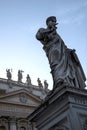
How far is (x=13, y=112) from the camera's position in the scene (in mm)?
31234

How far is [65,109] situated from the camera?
6.55 meters

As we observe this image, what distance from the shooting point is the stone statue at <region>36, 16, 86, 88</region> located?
729 centimetres

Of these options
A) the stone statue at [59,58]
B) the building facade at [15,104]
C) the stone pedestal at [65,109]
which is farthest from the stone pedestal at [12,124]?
the stone pedestal at [65,109]

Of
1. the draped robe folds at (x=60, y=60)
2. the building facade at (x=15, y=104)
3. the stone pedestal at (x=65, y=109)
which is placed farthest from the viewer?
the building facade at (x=15, y=104)

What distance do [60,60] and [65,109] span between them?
1488 mm

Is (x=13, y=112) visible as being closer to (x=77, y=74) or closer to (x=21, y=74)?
(x=21, y=74)

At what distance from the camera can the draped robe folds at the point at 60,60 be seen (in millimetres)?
7283

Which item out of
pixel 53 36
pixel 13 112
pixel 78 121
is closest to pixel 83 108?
pixel 78 121

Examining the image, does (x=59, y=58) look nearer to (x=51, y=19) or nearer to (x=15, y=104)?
(x=51, y=19)

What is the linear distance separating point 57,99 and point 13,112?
82.2ft

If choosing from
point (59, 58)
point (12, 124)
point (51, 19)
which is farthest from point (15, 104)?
point (59, 58)

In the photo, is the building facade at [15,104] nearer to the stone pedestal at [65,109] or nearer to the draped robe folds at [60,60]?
the draped robe folds at [60,60]

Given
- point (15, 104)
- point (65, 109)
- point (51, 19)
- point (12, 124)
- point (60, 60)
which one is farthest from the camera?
point (15, 104)

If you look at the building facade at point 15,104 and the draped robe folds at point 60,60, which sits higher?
the building facade at point 15,104
